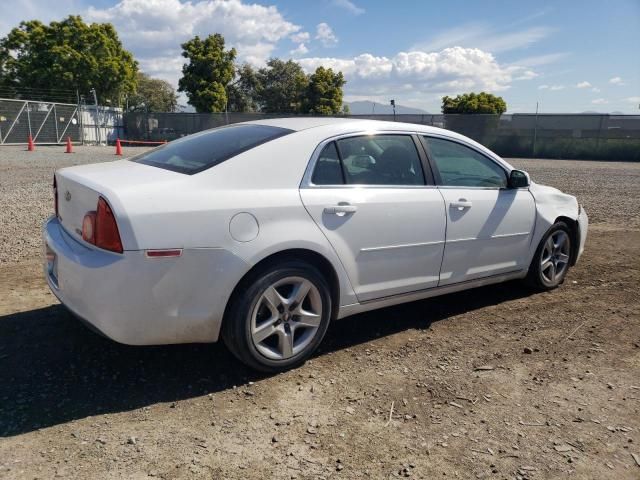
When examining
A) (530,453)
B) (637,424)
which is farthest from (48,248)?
(637,424)

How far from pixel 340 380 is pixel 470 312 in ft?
5.72

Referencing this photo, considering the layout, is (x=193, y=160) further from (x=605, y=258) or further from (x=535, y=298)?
(x=605, y=258)

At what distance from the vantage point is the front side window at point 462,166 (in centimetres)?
420

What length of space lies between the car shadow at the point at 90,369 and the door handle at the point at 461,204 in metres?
0.98

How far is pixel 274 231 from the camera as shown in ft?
10.3

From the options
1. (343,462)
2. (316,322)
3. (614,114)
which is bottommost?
(343,462)

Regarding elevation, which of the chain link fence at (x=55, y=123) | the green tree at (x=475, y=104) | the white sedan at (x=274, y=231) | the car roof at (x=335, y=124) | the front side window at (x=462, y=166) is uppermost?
the green tree at (x=475, y=104)

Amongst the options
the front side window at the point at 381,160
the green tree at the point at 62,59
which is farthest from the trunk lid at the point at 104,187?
the green tree at the point at 62,59

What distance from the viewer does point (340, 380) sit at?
3.35 metres

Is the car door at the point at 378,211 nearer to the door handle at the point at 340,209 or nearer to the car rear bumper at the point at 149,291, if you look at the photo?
the door handle at the point at 340,209

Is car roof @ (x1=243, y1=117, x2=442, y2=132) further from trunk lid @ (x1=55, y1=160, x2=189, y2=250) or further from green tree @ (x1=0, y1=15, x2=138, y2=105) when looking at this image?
green tree @ (x1=0, y1=15, x2=138, y2=105)

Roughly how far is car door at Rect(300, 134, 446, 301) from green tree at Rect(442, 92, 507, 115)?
37.9 m

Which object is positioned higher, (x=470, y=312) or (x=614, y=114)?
(x=614, y=114)

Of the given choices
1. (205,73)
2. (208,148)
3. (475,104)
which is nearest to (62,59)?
(205,73)
